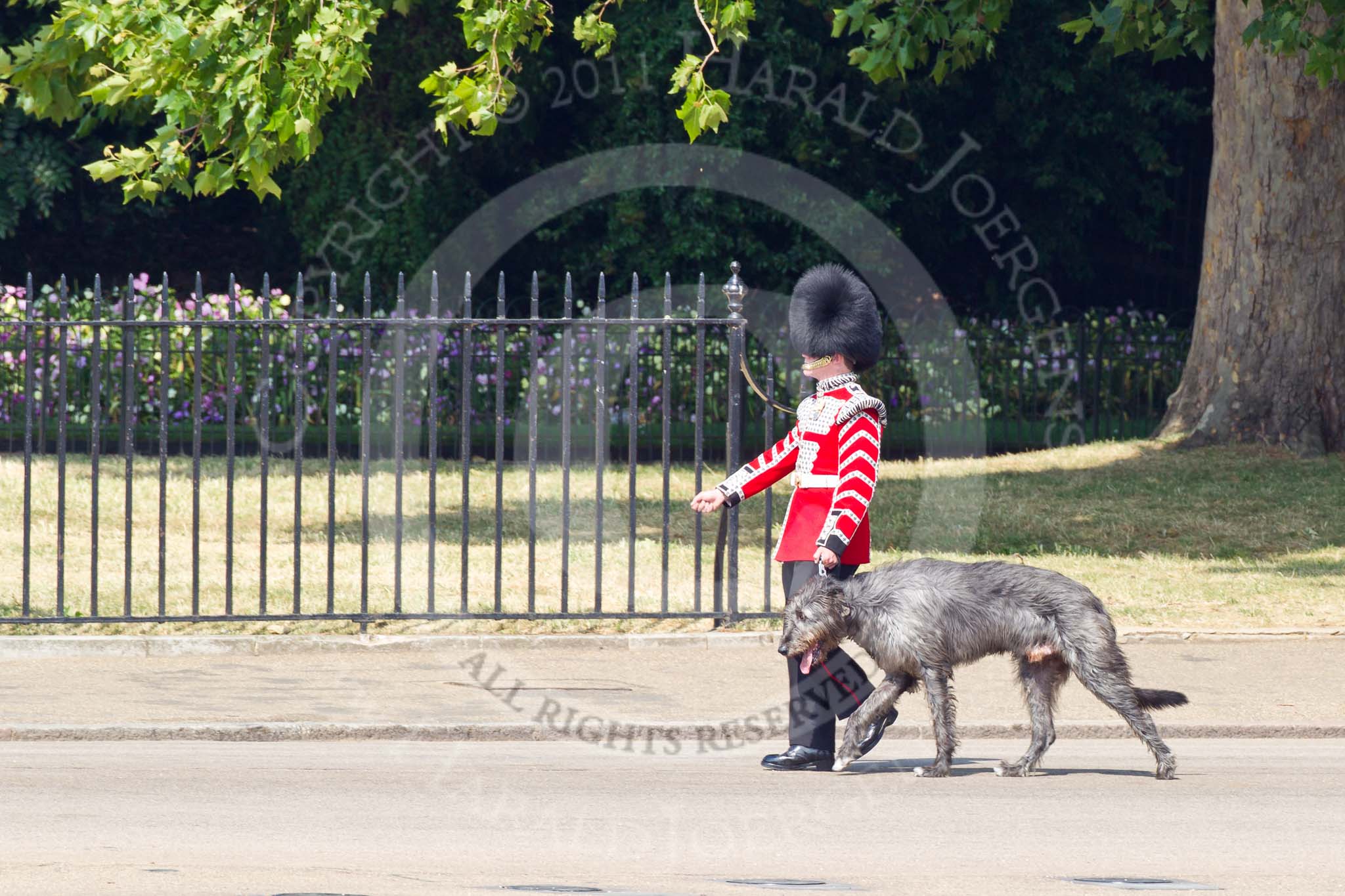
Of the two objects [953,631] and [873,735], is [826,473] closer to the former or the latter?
[953,631]

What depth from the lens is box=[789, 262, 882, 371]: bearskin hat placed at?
8.34 metres

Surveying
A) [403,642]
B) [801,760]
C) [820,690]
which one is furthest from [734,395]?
[801,760]

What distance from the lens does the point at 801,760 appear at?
8312 mm

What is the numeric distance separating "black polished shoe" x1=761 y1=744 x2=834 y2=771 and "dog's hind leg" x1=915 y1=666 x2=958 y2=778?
43 cm

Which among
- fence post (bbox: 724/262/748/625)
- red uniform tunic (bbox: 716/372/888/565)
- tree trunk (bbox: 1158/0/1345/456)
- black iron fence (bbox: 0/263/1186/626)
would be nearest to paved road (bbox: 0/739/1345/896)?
red uniform tunic (bbox: 716/372/888/565)

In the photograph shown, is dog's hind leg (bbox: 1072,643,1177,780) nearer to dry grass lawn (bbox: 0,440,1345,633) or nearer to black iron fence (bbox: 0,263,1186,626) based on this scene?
black iron fence (bbox: 0,263,1186,626)

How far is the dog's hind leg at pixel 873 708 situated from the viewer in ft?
26.1

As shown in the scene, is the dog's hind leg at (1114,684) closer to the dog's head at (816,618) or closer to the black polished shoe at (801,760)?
the dog's head at (816,618)

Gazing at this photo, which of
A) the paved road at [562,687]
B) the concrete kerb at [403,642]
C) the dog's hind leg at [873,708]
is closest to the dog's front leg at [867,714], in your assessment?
the dog's hind leg at [873,708]

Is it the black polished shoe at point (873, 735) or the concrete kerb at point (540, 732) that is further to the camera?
the concrete kerb at point (540, 732)

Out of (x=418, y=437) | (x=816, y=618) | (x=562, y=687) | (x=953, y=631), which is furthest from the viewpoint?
(x=418, y=437)

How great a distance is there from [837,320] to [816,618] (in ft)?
4.66

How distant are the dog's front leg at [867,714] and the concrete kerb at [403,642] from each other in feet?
10.3

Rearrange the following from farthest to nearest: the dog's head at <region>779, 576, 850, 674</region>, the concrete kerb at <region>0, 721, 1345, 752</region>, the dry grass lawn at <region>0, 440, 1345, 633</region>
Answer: the dry grass lawn at <region>0, 440, 1345, 633</region> → the concrete kerb at <region>0, 721, 1345, 752</region> → the dog's head at <region>779, 576, 850, 674</region>
